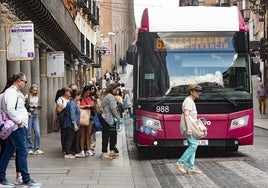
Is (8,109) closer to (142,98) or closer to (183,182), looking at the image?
(183,182)

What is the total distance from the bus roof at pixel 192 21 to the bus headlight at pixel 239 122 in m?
2.02

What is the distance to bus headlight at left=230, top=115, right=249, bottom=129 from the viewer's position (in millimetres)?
13008

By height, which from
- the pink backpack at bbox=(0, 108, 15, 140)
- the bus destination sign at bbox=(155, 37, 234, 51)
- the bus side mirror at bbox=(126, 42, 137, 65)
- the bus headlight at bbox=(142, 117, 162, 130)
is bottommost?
the bus headlight at bbox=(142, 117, 162, 130)

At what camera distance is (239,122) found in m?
13.0

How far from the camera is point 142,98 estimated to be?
13070mm

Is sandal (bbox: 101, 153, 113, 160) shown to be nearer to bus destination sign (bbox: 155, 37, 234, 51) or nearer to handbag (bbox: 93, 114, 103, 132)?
handbag (bbox: 93, 114, 103, 132)

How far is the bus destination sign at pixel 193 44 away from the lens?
13.2 meters

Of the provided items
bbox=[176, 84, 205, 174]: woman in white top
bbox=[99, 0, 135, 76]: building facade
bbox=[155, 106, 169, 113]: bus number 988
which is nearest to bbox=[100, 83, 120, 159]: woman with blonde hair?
bbox=[155, 106, 169, 113]: bus number 988

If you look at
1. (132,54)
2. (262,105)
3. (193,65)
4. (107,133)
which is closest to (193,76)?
(193,65)

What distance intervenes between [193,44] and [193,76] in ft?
2.52

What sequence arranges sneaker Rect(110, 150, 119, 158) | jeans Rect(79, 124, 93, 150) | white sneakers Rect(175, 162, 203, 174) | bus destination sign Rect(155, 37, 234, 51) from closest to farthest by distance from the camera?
white sneakers Rect(175, 162, 203, 174)
bus destination sign Rect(155, 37, 234, 51)
sneaker Rect(110, 150, 119, 158)
jeans Rect(79, 124, 93, 150)

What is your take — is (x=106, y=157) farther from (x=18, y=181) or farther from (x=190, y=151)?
(x=18, y=181)

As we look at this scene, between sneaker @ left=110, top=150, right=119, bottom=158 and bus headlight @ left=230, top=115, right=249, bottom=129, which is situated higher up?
bus headlight @ left=230, top=115, right=249, bottom=129

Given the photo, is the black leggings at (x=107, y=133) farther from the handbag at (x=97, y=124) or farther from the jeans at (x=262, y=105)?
the jeans at (x=262, y=105)
